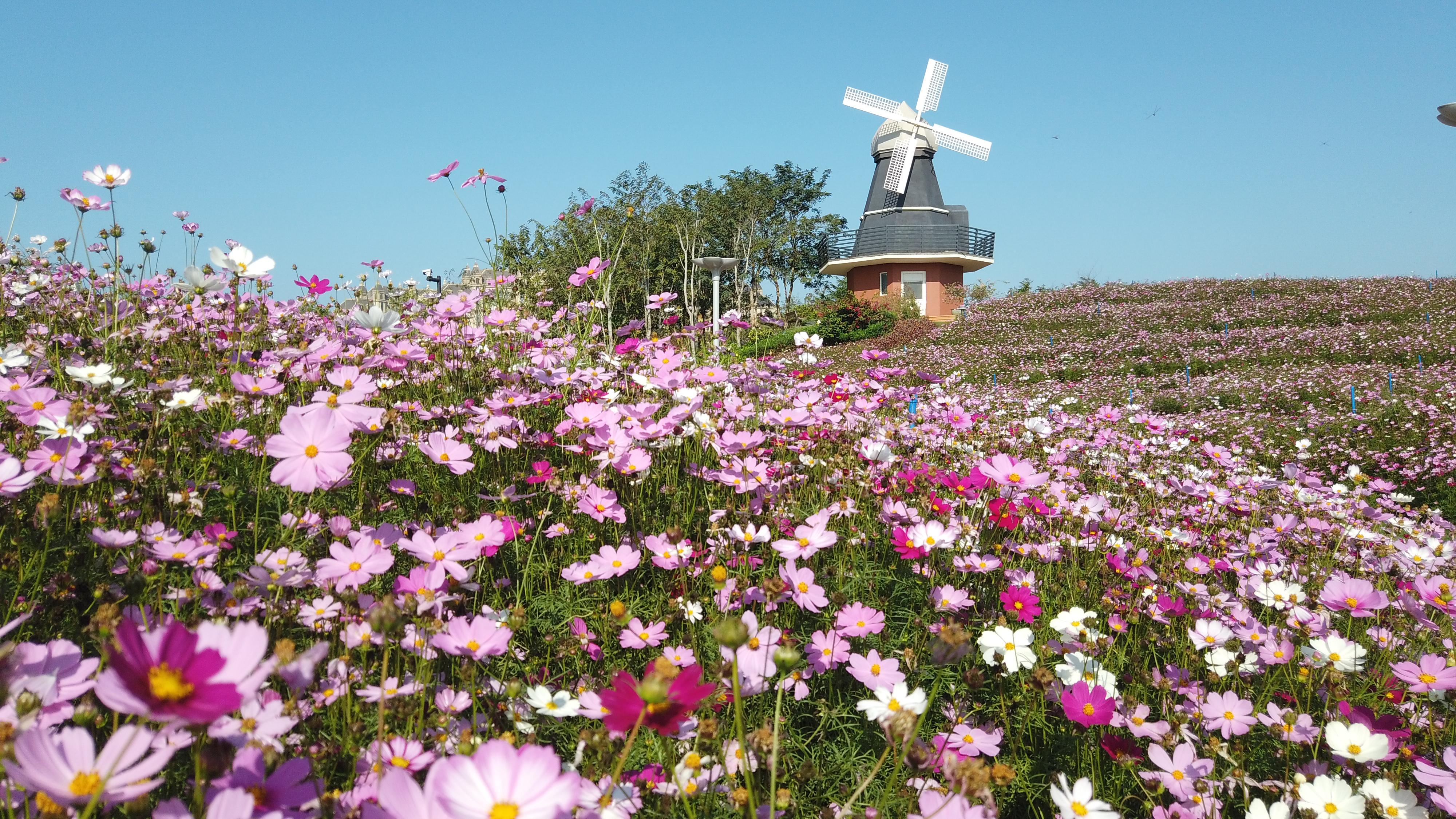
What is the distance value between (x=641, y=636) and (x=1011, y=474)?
917 millimetres

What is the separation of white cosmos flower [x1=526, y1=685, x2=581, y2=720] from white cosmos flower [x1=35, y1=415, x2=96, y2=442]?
95 centimetres

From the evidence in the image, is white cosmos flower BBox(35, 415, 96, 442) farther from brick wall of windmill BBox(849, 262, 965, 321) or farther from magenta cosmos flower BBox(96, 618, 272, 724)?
brick wall of windmill BBox(849, 262, 965, 321)

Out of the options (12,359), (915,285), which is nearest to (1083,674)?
(12,359)

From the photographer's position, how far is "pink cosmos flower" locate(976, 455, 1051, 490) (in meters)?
1.71

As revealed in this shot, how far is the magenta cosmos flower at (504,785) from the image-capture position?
1.97 feet

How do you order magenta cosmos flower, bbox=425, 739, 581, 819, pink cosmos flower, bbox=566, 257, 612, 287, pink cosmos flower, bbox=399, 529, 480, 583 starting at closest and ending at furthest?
magenta cosmos flower, bbox=425, 739, 581, 819 < pink cosmos flower, bbox=399, 529, 480, 583 < pink cosmos flower, bbox=566, 257, 612, 287

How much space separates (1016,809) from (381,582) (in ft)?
4.56

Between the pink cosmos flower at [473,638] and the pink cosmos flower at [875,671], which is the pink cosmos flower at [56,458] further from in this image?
the pink cosmos flower at [875,671]

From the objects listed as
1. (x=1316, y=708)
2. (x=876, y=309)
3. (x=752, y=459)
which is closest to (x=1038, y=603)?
(x=1316, y=708)

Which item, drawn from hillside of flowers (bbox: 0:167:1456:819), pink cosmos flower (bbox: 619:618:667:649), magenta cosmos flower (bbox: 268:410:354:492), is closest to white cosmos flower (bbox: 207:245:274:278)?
hillside of flowers (bbox: 0:167:1456:819)

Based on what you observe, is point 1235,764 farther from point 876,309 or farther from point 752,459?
point 876,309

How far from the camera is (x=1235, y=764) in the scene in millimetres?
1215

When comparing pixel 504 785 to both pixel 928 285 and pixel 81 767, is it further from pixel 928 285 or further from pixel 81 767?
pixel 928 285

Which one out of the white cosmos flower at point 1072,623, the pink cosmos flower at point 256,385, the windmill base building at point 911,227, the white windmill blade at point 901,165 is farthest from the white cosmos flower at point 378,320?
the white windmill blade at point 901,165
